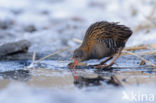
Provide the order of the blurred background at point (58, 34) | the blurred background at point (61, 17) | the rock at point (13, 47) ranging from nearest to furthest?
1. the blurred background at point (58, 34)
2. the rock at point (13, 47)
3. the blurred background at point (61, 17)

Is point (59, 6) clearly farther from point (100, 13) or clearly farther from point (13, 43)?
point (13, 43)

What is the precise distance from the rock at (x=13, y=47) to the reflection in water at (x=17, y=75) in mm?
1501

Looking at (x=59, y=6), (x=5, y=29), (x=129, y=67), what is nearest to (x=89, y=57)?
(x=129, y=67)

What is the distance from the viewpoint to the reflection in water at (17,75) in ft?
15.2

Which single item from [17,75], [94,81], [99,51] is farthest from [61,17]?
[94,81]

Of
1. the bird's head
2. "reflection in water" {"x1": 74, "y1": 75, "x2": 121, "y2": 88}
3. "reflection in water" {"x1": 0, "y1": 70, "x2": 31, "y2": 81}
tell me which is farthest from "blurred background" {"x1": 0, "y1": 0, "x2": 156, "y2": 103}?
the bird's head

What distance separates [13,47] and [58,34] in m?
4.40

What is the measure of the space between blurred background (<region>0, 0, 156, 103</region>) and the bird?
350 millimetres

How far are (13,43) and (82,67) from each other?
1.85 m

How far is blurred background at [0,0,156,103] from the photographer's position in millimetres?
3682

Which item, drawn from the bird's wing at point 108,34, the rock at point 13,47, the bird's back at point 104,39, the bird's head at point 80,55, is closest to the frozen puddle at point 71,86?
the bird's head at point 80,55

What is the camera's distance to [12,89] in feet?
12.9

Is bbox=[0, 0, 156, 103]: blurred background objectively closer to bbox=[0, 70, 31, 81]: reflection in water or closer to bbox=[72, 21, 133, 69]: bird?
bbox=[0, 70, 31, 81]: reflection in water

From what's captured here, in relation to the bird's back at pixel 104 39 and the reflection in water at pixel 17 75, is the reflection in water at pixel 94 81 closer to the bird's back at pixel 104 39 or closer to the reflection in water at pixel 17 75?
the reflection in water at pixel 17 75
